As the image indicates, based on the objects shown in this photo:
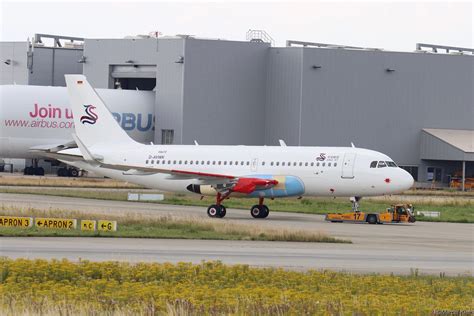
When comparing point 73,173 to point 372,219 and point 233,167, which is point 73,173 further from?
point 372,219

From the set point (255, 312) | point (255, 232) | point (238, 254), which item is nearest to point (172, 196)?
point (255, 232)

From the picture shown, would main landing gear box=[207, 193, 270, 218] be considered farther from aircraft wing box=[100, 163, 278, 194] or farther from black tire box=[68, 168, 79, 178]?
black tire box=[68, 168, 79, 178]

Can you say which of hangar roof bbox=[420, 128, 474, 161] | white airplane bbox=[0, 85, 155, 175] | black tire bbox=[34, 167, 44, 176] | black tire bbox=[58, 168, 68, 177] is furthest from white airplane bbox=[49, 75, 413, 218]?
hangar roof bbox=[420, 128, 474, 161]

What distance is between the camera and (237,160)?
53125 mm

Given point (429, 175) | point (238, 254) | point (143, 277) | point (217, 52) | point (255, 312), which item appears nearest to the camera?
point (255, 312)

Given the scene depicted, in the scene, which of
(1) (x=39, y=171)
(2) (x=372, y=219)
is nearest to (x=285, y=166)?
(2) (x=372, y=219)

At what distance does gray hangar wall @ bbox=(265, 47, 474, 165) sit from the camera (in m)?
91.7

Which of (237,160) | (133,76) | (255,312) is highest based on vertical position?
(133,76)

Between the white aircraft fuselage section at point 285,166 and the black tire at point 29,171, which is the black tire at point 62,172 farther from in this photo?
the white aircraft fuselage section at point 285,166

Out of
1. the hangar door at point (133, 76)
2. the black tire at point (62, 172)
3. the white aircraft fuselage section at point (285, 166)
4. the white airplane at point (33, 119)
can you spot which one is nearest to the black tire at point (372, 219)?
the white aircraft fuselage section at point (285, 166)

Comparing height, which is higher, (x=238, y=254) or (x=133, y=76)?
(x=133, y=76)

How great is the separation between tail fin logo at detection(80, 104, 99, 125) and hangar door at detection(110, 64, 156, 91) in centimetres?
3742

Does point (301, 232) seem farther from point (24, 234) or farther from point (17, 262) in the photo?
point (17, 262)

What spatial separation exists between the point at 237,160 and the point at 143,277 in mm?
30623
